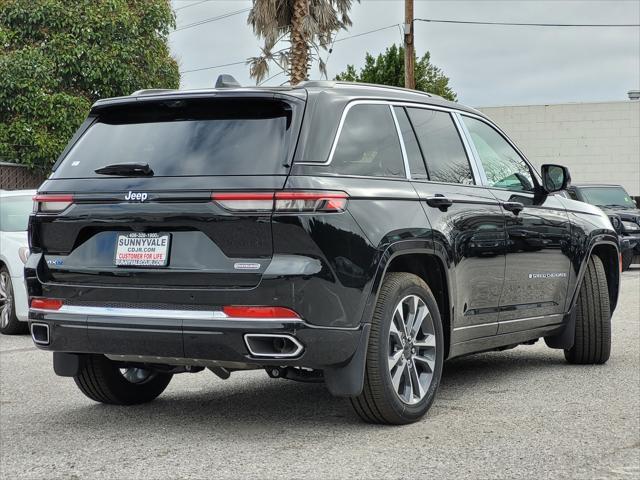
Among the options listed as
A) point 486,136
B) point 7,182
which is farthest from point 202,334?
point 7,182

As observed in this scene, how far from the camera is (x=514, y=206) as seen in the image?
7348 mm

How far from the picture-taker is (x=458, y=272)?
6.57 meters

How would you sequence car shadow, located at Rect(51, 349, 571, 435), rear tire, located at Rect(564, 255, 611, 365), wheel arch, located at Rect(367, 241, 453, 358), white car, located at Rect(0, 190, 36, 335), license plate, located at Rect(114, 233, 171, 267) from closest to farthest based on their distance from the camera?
license plate, located at Rect(114, 233, 171, 267) → wheel arch, located at Rect(367, 241, 453, 358) → car shadow, located at Rect(51, 349, 571, 435) → rear tire, located at Rect(564, 255, 611, 365) → white car, located at Rect(0, 190, 36, 335)

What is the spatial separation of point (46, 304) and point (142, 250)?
717 millimetres

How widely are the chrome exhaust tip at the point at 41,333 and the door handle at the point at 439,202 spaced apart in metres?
2.22

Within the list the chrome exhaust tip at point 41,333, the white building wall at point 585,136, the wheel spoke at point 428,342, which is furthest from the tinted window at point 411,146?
the white building wall at point 585,136

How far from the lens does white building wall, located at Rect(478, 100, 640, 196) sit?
135ft

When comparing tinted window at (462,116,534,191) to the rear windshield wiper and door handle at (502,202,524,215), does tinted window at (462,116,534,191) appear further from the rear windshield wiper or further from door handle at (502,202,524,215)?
the rear windshield wiper

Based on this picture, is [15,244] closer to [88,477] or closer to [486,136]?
[486,136]

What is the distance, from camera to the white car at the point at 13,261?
11875 millimetres

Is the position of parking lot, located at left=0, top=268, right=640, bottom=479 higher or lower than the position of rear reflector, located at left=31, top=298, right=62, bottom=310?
lower

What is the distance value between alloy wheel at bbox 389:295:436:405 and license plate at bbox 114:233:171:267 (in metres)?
1.27

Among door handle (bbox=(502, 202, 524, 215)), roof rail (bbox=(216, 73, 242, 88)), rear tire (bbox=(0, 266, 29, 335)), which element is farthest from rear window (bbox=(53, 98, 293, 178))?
rear tire (bbox=(0, 266, 29, 335))

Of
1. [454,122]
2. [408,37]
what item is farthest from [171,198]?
[408,37]
